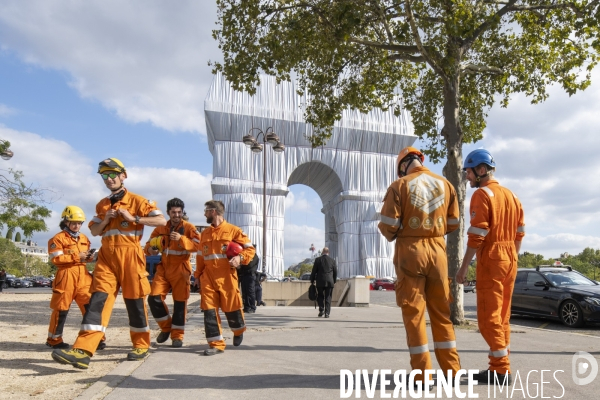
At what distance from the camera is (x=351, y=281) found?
20.1m

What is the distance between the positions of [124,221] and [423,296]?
3165 mm

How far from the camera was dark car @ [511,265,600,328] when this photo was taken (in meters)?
12.1

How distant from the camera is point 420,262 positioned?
4.48 meters

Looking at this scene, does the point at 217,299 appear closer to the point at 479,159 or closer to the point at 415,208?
the point at 415,208

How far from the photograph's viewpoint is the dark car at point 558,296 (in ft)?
39.5

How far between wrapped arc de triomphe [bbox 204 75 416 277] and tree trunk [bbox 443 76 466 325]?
3490 cm

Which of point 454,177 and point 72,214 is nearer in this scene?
point 72,214

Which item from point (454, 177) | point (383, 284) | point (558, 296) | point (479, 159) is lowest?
point (383, 284)

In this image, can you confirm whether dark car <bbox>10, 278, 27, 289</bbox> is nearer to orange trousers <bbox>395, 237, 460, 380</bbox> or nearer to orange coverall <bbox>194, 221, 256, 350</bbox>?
orange coverall <bbox>194, 221, 256, 350</bbox>

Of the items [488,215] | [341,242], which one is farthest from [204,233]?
[341,242]

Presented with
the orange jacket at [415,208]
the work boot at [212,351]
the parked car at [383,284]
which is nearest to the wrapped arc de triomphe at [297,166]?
the parked car at [383,284]

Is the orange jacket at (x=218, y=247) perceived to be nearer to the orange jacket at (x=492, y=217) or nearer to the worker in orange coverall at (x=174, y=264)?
the worker in orange coverall at (x=174, y=264)

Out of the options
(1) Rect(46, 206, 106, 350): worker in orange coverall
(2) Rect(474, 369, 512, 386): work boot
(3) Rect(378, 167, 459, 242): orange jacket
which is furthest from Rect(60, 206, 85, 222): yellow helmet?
(2) Rect(474, 369, 512, 386): work boot

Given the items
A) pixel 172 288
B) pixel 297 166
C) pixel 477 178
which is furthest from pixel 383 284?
pixel 477 178
